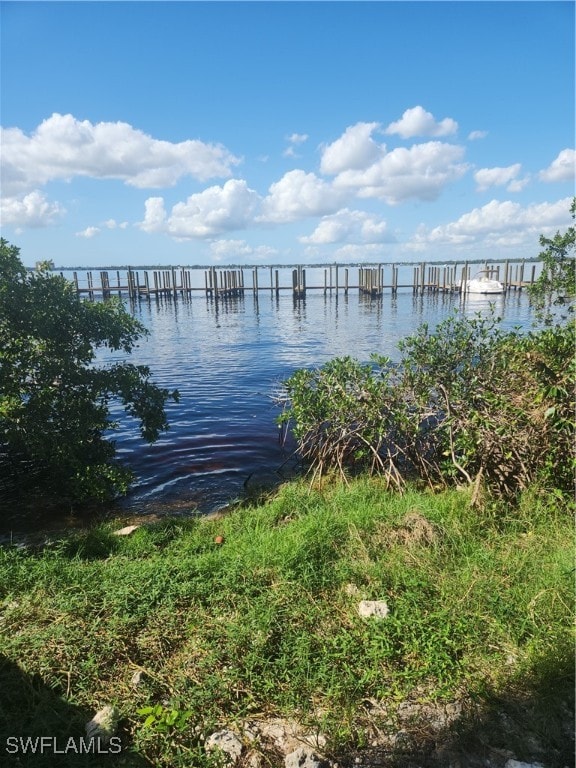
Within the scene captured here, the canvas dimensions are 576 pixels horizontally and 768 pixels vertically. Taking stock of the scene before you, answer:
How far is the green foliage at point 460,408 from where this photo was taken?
5.64m

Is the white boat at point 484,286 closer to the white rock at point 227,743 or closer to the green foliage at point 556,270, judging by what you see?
the green foliage at point 556,270

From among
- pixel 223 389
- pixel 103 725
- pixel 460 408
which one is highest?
pixel 460 408

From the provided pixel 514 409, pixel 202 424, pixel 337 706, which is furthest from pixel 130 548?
pixel 202 424

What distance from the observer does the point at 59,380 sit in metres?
7.60

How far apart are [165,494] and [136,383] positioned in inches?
89.2

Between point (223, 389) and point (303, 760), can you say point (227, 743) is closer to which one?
point (303, 760)

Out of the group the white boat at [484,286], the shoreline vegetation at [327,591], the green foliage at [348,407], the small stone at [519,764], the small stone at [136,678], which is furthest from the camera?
the white boat at [484,286]

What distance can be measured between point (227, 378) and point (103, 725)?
16.4 meters

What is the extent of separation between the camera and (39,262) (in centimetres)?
777

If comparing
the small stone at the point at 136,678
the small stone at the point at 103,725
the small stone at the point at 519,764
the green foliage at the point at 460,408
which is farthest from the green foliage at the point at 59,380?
the small stone at the point at 519,764

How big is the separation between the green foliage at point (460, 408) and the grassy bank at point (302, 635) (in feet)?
2.95

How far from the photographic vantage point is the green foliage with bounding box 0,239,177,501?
6898 millimetres

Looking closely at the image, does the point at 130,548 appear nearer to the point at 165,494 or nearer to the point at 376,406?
the point at 165,494

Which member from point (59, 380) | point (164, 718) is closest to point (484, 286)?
point (59, 380)
